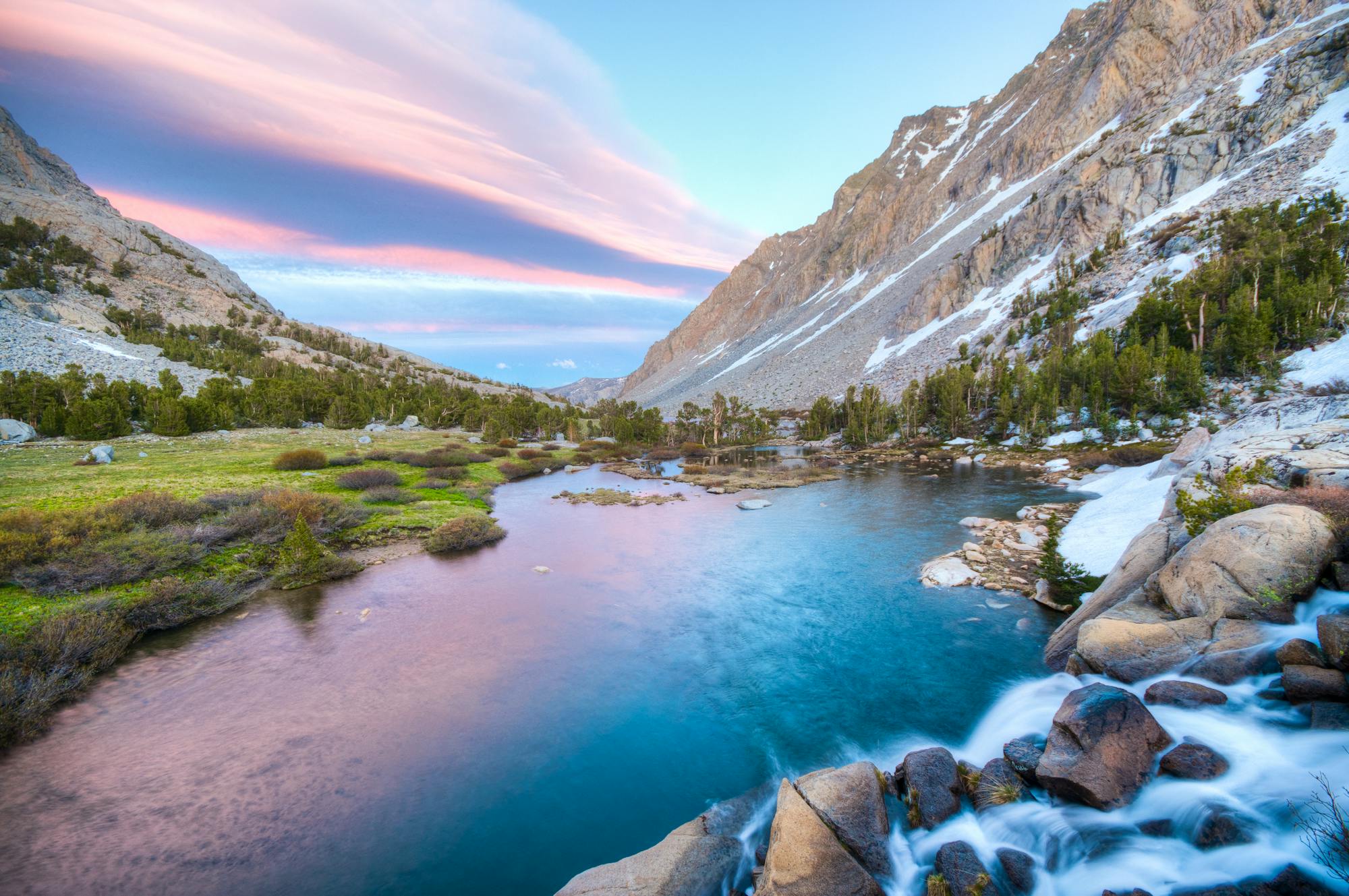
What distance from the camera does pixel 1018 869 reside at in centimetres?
639

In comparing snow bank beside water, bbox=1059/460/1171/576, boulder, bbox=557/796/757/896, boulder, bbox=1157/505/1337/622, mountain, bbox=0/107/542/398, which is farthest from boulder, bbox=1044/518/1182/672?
mountain, bbox=0/107/542/398

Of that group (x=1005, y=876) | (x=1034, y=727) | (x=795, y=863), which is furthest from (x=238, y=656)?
(x=1034, y=727)

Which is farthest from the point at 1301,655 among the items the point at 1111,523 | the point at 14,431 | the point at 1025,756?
the point at 14,431

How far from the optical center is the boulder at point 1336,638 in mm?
6855

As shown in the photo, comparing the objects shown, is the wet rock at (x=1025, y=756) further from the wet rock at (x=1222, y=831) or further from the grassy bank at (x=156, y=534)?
the grassy bank at (x=156, y=534)

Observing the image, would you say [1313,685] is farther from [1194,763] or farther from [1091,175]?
[1091,175]

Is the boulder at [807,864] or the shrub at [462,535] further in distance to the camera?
the shrub at [462,535]

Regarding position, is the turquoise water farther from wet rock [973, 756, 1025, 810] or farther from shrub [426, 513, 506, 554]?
shrub [426, 513, 506, 554]

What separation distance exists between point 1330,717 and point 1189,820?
244 centimetres

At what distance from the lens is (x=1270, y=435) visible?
44.7ft

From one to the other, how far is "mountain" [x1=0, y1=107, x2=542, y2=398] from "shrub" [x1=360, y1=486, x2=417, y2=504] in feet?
172

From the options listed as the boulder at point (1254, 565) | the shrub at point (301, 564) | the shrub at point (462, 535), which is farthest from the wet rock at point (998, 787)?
the shrub at point (462, 535)

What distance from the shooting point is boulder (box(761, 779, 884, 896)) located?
6.32 meters

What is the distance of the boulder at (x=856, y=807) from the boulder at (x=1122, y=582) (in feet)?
22.3
